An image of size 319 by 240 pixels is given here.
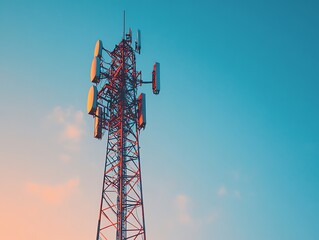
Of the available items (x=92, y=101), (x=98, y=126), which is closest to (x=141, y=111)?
(x=98, y=126)

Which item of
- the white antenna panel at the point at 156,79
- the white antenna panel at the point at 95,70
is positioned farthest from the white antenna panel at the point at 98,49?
the white antenna panel at the point at 156,79

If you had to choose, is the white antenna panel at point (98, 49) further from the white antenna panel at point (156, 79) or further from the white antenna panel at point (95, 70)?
the white antenna panel at point (156, 79)

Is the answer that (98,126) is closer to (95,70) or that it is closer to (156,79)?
(95,70)

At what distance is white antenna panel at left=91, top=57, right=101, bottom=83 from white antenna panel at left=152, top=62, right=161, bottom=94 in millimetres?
5447

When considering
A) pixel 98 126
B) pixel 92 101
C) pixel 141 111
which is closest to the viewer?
pixel 92 101

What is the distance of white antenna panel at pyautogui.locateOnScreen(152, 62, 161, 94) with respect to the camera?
3728 cm

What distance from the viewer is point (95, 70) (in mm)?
36500

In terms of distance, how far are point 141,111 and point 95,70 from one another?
5.92 metres

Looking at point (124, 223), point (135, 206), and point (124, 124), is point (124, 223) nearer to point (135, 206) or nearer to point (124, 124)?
point (135, 206)

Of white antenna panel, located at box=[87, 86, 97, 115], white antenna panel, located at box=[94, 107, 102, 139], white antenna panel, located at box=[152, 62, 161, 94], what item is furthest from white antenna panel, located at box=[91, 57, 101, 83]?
white antenna panel, located at box=[152, 62, 161, 94]

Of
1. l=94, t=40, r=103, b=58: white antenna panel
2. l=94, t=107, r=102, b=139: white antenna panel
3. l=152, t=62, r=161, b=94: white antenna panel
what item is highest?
l=94, t=40, r=103, b=58: white antenna panel

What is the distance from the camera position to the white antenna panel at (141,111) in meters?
35.9

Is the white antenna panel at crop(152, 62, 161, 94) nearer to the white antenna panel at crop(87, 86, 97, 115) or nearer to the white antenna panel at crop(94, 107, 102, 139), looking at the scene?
the white antenna panel at crop(94, 107, 102, 139)

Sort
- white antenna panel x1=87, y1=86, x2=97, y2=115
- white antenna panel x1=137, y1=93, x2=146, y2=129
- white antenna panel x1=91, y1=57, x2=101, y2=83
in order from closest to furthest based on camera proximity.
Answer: white antenna panel x1=87, y1=86, x2=97, y2=115 < white antenna panel x1=137, y1=93, x2=146, y2=129 < white antenna panel x1=91, y1=57, x2=101, y2=83
